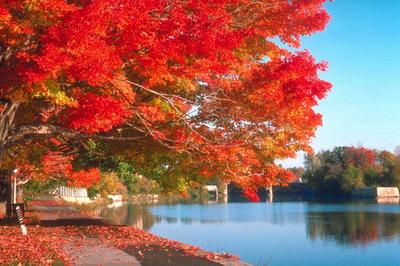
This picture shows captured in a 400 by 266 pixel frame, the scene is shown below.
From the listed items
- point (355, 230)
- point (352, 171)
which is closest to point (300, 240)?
point (355, 230)

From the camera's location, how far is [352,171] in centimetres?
12975

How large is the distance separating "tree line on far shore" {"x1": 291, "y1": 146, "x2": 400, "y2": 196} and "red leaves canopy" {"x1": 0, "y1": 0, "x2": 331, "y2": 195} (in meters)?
117

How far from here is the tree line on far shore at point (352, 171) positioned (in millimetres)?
129750

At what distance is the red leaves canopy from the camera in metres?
10.9

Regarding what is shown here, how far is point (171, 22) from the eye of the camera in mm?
12430

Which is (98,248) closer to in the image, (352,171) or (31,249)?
(31,249)

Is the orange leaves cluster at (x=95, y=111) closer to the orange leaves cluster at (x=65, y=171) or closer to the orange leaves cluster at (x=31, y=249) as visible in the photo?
the orange leaves cluster at (x=31, y=249)

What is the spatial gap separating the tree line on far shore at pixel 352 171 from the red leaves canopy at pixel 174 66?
117 metres

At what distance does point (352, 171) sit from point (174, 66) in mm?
122184

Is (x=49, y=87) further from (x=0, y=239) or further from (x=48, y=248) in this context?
(x=0, y=239)

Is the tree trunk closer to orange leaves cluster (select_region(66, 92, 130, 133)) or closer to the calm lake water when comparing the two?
orange leaves cluster (select_region(66, 92, 130, 133))

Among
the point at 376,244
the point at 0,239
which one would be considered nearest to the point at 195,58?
the point at 0,239

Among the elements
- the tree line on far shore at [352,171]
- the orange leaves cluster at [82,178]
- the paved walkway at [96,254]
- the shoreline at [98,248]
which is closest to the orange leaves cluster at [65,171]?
the orange leaves cluster at [82,178]

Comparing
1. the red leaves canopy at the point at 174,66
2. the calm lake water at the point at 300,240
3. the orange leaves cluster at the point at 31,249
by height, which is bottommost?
the calm lake water at the point at 300,240
